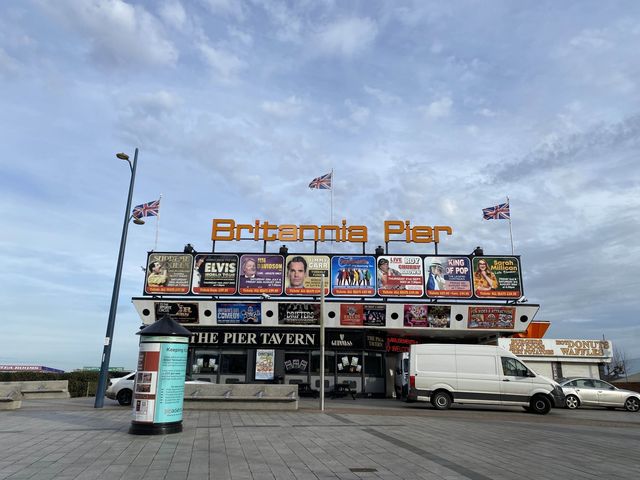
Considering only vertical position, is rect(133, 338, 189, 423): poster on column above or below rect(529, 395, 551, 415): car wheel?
above

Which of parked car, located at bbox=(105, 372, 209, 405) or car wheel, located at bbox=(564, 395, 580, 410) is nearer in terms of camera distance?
parked car, located at bbox=(105, 372, 209, 405)

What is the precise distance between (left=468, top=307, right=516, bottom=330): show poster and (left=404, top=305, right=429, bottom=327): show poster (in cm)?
289

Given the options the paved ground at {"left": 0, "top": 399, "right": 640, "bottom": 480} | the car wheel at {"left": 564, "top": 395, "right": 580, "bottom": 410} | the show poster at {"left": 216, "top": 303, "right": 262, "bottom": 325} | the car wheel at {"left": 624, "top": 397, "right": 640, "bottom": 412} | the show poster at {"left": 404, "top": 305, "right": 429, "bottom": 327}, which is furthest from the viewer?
the show poster at {"left": 404, "top": 305, "right": 429, "bottom": 327}

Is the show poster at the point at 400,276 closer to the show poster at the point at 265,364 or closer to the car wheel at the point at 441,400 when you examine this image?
the show poster at the point at 265,364

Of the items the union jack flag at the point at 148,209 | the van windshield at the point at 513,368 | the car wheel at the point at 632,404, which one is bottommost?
the car wheel at the point at 632,404

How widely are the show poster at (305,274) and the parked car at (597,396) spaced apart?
1438 cm

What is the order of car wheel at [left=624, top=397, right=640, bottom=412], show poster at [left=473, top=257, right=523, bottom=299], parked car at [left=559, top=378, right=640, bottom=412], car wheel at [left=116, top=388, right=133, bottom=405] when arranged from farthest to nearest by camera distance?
show poster at [left=473, top=257, right=523, bottom=299] → parked car at [left=559, top=378, right=640, bottom=412] → car wheel at [left=624, top=397, right=640, bottom=412] → car wheel at [left=116, top=388, right=133, bottom=405]

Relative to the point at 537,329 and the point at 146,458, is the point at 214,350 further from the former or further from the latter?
the point at 537,329

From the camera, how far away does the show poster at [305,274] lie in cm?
2998

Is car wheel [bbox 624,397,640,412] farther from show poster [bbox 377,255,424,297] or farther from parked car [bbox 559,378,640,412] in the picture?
show poster [bbox 377,255,424,297]

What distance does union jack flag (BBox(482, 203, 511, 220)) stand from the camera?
1211 inches

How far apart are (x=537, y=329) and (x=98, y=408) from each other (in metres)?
33.4

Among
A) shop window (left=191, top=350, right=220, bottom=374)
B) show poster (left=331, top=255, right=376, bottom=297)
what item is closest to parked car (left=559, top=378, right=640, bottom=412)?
show poster (left=331, top=255, right=376, bottom=297)

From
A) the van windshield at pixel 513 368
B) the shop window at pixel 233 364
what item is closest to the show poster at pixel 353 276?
the shop window at pixel 233 364
